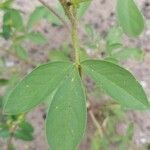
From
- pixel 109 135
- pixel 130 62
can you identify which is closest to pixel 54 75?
pixel 109 135

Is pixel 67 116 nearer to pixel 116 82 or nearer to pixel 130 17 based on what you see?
pixel 116 82

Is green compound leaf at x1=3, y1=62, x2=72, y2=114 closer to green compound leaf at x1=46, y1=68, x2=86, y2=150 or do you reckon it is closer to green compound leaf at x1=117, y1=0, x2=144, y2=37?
green compound leaf at x1=46, y1=68, x2=86, y2=150

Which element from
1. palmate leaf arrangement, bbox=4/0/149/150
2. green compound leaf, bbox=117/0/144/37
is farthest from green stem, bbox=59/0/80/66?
green compound leaf, bbox=117/0/144/37

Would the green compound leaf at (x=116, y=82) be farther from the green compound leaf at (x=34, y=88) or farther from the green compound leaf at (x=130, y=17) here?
the green compound leaf at (x=130, y=17)

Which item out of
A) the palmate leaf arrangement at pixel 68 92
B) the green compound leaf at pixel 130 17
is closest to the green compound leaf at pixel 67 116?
the palmate leaf arrangement at pixel 68 92

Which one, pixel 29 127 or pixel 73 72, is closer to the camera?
pixel 73 72

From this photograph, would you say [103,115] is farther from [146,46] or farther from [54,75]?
[54,75]
